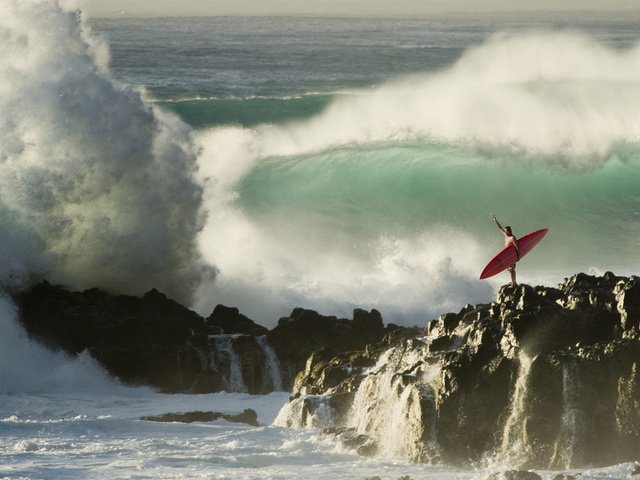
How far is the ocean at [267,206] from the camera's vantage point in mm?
17109

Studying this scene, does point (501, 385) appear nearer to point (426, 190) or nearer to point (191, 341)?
point (191, 341)

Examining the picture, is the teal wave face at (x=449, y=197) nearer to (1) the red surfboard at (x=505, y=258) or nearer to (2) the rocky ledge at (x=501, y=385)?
(1) the red surfboard at (x=505, y=258)

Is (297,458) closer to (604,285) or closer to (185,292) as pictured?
(604,285)

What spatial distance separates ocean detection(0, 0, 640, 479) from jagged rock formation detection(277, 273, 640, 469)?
0.43 m

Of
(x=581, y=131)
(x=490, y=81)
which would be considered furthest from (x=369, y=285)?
(x=490, y=81)

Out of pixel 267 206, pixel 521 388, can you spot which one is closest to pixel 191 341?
pixel 521 388

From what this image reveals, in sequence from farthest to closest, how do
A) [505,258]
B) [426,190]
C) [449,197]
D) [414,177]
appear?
[414,177]
[426,190]
[449,197]
[505,258]

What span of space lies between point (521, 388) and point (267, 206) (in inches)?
753

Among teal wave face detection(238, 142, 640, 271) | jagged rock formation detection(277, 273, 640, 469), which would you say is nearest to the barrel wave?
teal wave face detection(238, 142, 640, 271)

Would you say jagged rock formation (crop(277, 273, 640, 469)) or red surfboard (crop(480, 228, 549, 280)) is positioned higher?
red surfboard (crop(480, 228, 549, 280))

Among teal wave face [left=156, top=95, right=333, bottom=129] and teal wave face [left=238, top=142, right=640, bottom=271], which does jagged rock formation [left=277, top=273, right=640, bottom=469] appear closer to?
teal wave face [left=238, top=142, right=640, bottom=271]

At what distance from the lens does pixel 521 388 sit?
14.7 meters

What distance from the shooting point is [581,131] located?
36625 millimetres

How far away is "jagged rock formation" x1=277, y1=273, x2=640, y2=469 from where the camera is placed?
46.9 ft
